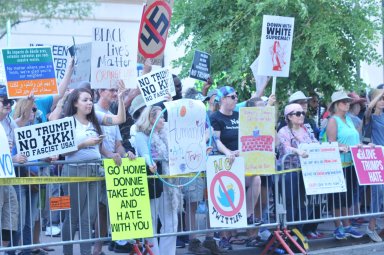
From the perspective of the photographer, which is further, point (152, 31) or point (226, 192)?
point (152, 31)

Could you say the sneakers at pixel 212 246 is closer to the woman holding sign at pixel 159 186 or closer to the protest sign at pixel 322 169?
the woman holding sign at pixel 159 186

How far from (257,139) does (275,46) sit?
1.42 metres

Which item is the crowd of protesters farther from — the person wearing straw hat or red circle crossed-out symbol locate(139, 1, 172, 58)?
red circle crossed-out symbol locate(139, 1, 172, 58)

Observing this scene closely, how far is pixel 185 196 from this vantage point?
10039mm

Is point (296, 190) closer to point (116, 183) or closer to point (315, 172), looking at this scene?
point (315, 172)

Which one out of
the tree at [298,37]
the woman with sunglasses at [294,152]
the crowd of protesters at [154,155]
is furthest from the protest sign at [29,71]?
the tree at [298,37]

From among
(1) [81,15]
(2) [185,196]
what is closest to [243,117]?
(2) [185,196]

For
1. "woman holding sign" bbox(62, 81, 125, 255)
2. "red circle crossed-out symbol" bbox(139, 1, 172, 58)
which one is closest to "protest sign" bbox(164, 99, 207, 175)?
"woman holding sign" bbox(62, 81, 125, 255)

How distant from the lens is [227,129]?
1048 centimetres

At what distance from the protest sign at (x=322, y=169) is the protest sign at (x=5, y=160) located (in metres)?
3.91

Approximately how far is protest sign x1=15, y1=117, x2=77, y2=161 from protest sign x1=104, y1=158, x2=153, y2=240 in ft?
1.66

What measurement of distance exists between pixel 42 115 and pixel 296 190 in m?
3.43

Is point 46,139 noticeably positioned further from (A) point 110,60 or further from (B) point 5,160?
(A) point 110,60

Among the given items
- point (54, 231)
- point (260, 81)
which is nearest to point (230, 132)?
point (260, 81)
